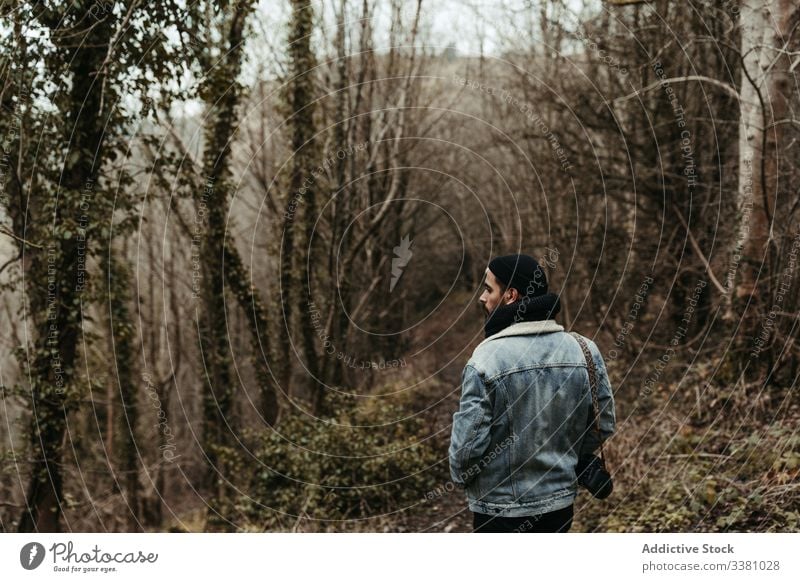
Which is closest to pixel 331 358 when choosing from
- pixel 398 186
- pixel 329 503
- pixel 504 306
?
pixel 398 186

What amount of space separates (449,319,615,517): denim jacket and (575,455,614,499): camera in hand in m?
0.14

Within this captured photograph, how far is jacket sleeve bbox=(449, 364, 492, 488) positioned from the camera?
10.8ft

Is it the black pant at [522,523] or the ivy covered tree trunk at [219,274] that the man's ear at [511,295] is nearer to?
the black pant at [522,523]

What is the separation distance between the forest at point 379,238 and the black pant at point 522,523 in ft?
7.91

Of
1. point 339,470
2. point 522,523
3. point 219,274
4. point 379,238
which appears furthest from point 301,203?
point 522,523

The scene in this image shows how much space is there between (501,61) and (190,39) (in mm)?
7063

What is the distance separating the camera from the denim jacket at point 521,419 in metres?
3.33

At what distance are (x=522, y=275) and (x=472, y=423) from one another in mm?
751

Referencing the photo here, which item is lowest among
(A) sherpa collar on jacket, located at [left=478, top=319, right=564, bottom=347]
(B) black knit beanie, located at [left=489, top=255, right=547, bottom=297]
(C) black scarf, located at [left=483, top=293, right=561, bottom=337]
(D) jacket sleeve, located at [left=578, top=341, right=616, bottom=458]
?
(D) jacket sleeve, located at [left=578, top=341, right=616, bottom=458]

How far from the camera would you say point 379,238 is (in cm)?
1502

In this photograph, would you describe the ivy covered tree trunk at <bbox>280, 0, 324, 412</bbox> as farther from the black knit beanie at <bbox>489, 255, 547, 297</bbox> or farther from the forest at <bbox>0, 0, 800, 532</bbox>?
the black knit beanie at <bbox>489, 255, 547, 297</bbox>

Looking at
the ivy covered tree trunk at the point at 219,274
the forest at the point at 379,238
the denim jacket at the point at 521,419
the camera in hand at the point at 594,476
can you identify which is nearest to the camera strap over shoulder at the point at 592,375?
the denim jacket at the point at 521,419

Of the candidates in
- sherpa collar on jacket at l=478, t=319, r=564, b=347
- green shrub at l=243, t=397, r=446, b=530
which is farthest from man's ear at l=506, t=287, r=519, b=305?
green shrub at l=243, t=397, r=446, b=530

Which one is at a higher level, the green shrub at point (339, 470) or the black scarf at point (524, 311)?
the black scarf at point (524, 311)
